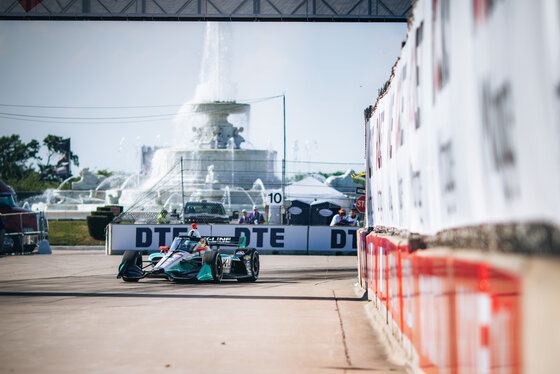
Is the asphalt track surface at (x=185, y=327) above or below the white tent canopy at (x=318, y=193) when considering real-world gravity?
below

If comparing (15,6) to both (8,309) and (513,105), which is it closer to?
(8,309)

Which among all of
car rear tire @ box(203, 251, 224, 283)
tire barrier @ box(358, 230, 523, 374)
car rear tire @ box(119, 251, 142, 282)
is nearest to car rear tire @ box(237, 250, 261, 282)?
car rear tire @ box(203, 251, 224, 283)

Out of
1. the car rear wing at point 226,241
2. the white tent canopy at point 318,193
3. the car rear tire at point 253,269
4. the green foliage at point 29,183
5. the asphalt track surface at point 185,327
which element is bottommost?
the asphalt track surface at point 185,327

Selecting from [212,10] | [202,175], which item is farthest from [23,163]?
[212,10]

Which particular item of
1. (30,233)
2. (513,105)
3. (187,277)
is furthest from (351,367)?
(30,233)

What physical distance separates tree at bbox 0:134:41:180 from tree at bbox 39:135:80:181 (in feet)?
8.73

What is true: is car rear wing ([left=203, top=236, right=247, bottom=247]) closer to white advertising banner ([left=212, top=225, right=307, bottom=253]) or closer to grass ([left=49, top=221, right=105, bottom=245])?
white advertising banner ([left=212, top=225, right=307, bottom=253])

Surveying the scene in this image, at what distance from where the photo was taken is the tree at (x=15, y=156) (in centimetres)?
11812

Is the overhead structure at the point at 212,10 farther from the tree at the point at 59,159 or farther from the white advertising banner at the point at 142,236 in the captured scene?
the tree at the point at 59,159

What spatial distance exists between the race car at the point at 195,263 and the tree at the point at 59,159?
99659 millimetres

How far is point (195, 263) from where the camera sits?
15.5 metres

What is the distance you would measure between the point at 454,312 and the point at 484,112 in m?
Answer: 1.43

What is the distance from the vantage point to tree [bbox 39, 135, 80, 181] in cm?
11636

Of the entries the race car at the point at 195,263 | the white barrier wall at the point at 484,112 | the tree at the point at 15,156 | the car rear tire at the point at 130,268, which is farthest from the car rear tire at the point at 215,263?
the tree at the point at 15,156
